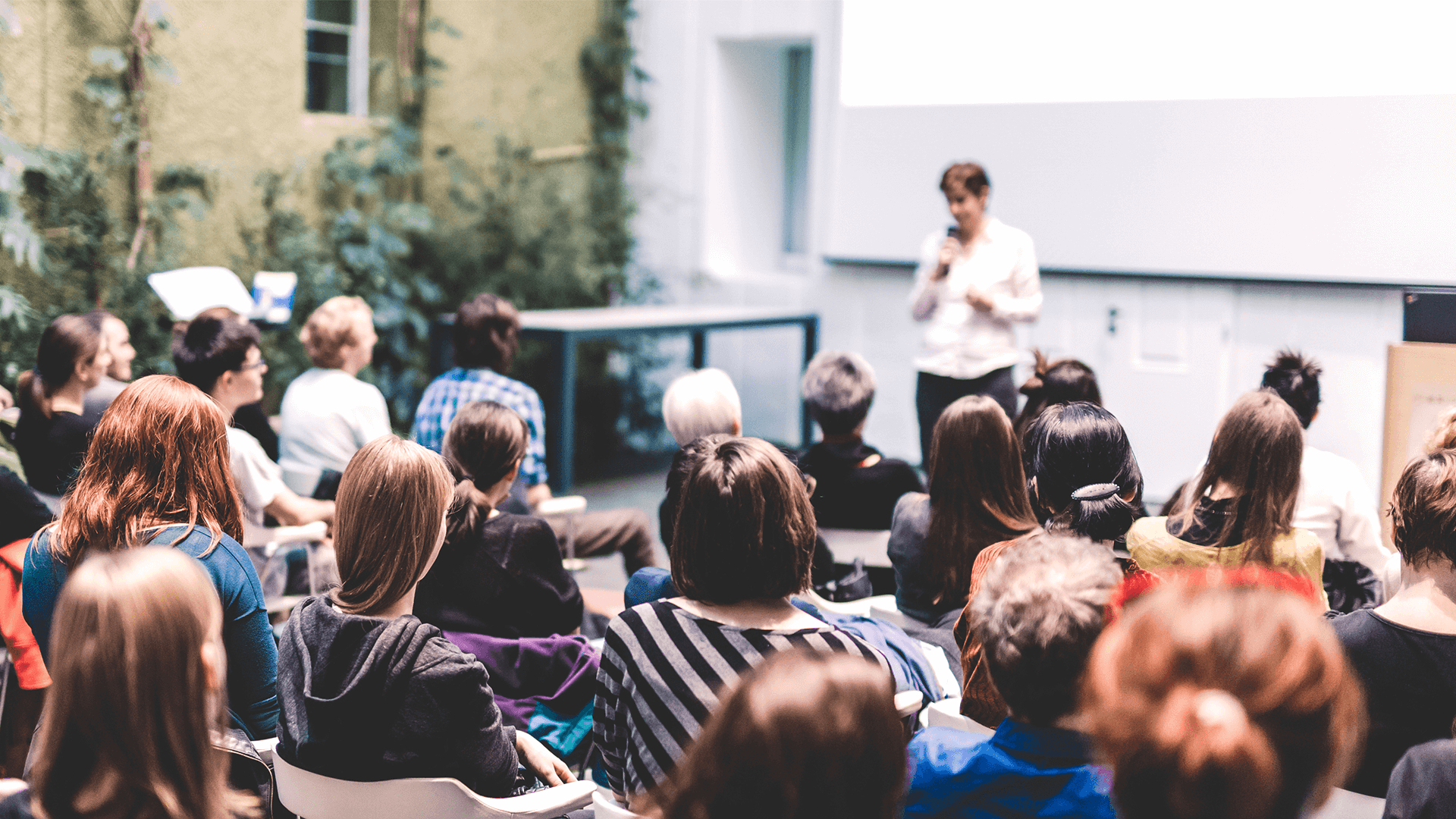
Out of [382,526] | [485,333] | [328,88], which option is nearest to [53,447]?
[485,333]

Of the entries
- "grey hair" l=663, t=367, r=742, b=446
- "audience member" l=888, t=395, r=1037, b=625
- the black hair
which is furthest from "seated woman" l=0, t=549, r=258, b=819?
"grey hair" l=663, t=367, r=742, b=446

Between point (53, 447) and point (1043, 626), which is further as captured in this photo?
point (53, 447)

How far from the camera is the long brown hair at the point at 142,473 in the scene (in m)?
1.97

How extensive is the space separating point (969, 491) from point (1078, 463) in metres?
0.31

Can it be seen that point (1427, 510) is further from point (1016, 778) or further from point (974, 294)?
point (974, 294)

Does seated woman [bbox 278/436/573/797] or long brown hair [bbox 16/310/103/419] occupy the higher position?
long brown hair [bbox 16/310/103/419]

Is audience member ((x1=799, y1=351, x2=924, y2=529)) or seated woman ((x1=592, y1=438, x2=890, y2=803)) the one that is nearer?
seated woman ((x1=592, y1=438, x2=890, y2=803))

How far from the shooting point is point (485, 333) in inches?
Result: 152

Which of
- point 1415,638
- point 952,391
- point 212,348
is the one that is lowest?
point 1415,638

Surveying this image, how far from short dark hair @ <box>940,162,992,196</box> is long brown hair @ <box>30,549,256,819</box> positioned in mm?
3632

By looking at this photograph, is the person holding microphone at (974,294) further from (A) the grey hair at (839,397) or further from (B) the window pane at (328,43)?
(B) the window pane at (328,43)

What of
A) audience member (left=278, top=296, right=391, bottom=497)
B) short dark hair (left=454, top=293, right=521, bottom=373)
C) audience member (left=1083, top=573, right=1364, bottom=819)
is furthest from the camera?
short dark hair (left=454, top=293, right=521, bottom=373)

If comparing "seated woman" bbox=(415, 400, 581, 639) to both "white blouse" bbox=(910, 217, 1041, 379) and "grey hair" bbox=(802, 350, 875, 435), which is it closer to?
"grey hair" bbox=(802, 350, 875, 435)

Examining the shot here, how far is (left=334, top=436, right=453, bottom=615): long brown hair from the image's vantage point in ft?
5.85
